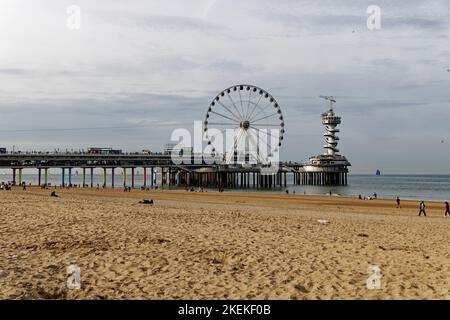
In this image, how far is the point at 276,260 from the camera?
10266mm

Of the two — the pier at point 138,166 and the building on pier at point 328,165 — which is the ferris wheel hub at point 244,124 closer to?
the pier at point 138,166

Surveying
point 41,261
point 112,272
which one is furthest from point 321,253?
point 41,261

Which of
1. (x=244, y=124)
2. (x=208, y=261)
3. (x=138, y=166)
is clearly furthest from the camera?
(x=138, y=166)

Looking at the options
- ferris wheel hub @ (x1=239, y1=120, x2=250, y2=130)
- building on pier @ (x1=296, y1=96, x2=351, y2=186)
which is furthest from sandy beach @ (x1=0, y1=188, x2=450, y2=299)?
building on pier @ (x1=296, y1=96, x2=351, y2=186)

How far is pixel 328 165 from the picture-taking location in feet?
368

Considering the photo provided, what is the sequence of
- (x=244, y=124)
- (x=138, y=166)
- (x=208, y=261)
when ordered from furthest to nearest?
1. (x=138, y=166)
2. (x=244, y=124)
3. (x=208, y=261)

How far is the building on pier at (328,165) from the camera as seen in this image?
11206cm

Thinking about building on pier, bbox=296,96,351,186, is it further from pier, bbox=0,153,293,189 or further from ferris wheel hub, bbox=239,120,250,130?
ferris wheel hub, bbox=239,120,250,130

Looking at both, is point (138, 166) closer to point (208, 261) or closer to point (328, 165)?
point (328, 165)

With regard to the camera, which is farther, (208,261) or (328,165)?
(328,165)

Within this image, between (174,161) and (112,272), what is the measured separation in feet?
340

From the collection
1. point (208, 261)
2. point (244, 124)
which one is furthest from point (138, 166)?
point (208, 261)

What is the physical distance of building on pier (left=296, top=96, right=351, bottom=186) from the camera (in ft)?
368

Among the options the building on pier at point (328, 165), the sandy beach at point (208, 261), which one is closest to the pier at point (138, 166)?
the building on pier at point (328, 165)
